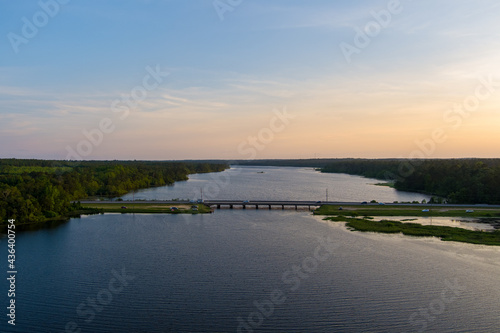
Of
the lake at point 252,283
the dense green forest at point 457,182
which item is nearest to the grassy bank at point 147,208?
the lake at point 252,283

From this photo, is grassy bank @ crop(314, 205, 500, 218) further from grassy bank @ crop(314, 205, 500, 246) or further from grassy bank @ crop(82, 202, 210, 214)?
grassy bank @ crop(82, 202, 210, 214)

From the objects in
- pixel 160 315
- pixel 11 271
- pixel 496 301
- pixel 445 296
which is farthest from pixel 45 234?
pixel 496 301

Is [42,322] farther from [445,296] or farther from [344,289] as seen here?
[445,296]

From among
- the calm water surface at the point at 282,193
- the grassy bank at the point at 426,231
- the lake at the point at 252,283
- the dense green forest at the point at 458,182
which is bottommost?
the lake at the point at 252,283

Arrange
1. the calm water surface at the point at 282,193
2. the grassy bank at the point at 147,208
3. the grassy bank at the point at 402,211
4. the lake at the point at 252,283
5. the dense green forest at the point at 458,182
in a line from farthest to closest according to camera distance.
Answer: the calm water surface at the point at 282,193
the dense green forest at the point at 458,182
the grassy bank at the point at 147,208
the grassy bank at the point at 402,211
the lake at the point at 252,283

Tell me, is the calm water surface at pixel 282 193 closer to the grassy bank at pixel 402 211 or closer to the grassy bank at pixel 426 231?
the grassy bank at pixel 402 211

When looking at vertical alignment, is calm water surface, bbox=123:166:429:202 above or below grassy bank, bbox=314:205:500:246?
above

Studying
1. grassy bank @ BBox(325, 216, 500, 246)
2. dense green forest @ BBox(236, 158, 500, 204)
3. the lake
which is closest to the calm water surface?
dense green forest @ BBox(236, 158, 500, 204)
